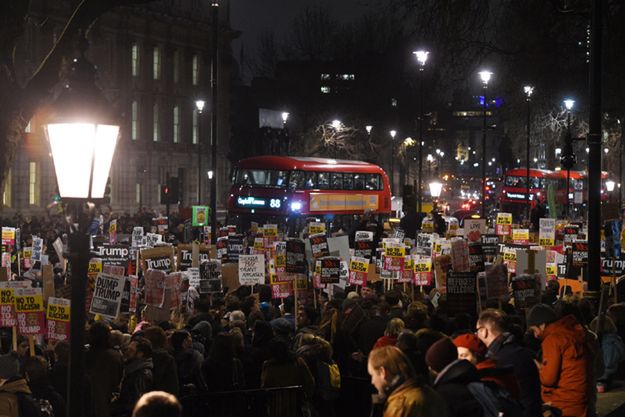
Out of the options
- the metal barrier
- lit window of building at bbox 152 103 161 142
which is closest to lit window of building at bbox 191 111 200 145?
lit window of building at bbox 152 103 161 142

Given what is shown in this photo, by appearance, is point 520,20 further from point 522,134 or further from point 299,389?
point 522,134

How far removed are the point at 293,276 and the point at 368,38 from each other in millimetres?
59541

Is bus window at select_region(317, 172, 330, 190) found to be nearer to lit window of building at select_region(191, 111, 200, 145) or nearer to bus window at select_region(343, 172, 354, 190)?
bus window at select_region(343, 172, 354, 190)

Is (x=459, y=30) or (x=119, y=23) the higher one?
(x=119, y=23)

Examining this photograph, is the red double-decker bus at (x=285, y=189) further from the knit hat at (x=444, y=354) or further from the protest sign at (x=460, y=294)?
the knit hat at (x=444, y=354)

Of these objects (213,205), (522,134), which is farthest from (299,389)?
(522,134)

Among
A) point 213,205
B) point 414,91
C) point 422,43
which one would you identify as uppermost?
point 414,91

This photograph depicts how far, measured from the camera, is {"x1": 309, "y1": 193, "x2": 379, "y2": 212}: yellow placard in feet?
140

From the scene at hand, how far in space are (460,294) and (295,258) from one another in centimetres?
380

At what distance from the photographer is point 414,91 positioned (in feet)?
255

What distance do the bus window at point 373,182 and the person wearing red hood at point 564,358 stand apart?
128ft

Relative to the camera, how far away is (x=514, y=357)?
7426mm

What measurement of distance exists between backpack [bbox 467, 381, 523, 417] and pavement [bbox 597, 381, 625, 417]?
209 inches

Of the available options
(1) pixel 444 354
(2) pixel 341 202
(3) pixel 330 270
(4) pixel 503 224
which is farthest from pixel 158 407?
(2) pixel 341 202
